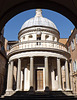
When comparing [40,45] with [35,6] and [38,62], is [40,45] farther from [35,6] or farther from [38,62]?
[35,6]

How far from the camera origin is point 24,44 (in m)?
19.9

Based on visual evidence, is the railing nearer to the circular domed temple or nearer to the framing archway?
the circular domed temple

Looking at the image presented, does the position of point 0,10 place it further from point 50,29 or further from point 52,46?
point 50,29

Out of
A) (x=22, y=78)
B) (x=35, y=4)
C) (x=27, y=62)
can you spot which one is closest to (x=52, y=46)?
(x=27, y=62)

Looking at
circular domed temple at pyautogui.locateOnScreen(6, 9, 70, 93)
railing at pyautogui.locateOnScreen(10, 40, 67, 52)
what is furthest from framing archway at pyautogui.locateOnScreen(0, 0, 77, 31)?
railing at pyautogui.locateOnScreen(10, 40, 67, 52)

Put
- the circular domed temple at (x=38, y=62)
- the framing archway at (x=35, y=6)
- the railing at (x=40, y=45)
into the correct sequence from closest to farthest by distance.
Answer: the framing archway at (x=35, y=6), the circular domed temple at (x=38, y=62), the railing at (x=40, y=45)

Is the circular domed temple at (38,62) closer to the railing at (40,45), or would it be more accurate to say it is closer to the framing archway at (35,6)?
the railing at (40,45)

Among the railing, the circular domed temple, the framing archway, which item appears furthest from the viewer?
the railing

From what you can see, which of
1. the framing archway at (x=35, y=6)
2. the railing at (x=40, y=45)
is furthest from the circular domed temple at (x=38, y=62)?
the framing archway at (x=35, y=6)

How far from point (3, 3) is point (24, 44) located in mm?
15003

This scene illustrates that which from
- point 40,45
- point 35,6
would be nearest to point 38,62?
point 40,45

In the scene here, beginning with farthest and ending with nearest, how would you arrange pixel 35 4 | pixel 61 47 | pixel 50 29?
pixel 50 29
pixel 61 47
pixel 35 4

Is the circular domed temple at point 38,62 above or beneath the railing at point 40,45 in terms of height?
beneath

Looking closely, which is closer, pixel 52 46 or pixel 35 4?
pixel 35 4
